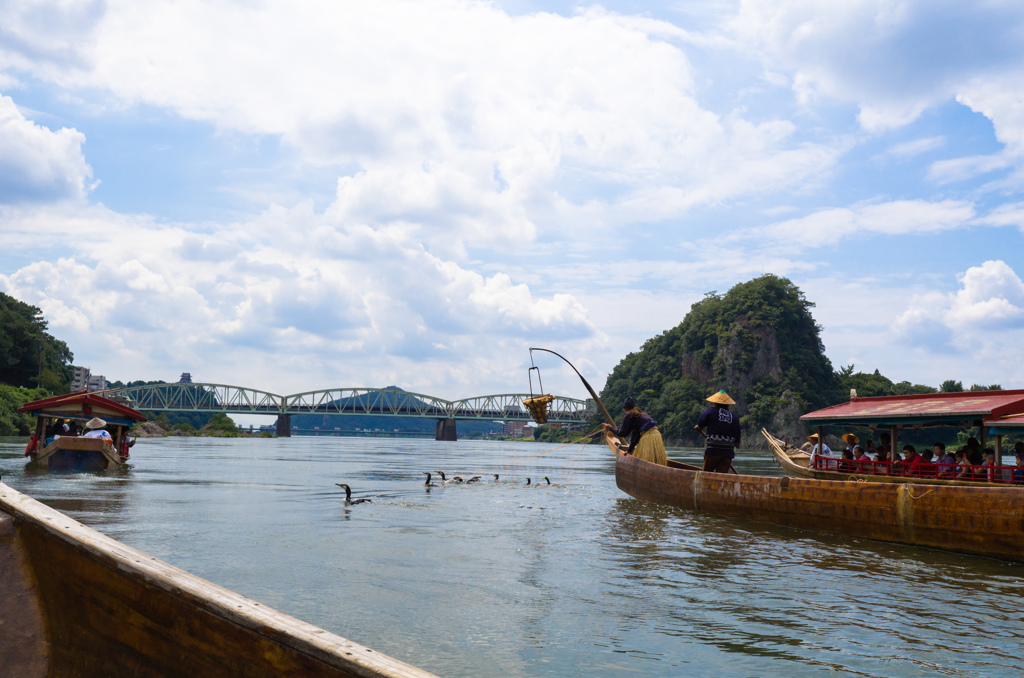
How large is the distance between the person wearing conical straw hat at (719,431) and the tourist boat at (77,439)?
18657 mm

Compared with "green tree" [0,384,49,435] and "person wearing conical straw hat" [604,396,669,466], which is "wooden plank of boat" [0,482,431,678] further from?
"green tree" [0,384,49,435]

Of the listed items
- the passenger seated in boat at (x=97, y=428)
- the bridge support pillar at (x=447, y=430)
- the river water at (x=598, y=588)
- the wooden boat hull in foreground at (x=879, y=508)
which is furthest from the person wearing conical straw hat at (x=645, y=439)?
the bridge support pillar at (x=447, y=430)

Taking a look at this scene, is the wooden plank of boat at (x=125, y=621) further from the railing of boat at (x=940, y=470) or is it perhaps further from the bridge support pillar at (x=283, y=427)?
the bridge support pillar at (x=283, y=427)

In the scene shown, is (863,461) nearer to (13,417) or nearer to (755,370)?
(13,417)

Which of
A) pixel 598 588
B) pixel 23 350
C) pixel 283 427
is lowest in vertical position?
pixel 283 427

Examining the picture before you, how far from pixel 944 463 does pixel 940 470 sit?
0.32 m

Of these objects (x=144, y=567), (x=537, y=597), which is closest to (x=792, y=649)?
(x=537, y=597)

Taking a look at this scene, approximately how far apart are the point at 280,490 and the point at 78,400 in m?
8.88

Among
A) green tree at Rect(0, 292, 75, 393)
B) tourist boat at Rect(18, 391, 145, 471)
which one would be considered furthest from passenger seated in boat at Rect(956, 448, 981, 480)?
green tree at Rect(0, 292, 75, 393)

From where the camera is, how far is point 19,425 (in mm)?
48750

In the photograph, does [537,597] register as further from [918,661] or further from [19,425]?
[19,425]

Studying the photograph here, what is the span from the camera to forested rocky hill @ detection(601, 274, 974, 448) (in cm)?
9944

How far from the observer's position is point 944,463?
468 inches

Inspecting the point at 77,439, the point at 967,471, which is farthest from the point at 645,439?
the point at 77,439
